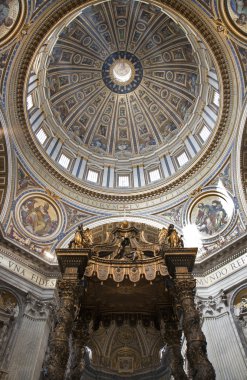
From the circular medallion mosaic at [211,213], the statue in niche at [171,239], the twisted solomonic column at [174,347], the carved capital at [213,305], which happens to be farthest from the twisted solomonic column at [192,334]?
the circular medallion mosaic at [211,213]

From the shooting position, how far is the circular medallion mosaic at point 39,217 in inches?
573

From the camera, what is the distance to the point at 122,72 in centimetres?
2275

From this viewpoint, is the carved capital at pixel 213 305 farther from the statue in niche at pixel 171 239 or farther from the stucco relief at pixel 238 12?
the stucco relief at pixel 238 12

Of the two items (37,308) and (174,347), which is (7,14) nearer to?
(37,308)

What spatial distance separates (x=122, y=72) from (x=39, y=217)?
13.0m

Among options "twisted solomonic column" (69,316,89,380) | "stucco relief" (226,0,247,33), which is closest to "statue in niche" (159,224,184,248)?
"twisted solomonic column" (69,316,89,380)

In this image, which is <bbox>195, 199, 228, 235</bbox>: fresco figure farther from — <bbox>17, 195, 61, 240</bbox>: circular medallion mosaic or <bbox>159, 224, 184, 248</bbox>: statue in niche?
<bbox>17, 195, 61, 240</bbox>: circular medallion mosaic

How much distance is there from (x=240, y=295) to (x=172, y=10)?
11966 mm

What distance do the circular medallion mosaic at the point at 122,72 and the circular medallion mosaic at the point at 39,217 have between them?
11.2m

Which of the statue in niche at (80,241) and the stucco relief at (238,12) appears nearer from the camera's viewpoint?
the statue in niche at (80,241)

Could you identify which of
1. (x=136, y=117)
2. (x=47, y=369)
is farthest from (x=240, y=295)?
(x=136, y=117)

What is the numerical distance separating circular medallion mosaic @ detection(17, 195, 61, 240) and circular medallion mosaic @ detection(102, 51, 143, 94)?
11.2m

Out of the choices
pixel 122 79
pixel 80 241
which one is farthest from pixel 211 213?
pixel 122 79

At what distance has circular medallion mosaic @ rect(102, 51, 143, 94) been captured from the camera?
72.7ft
